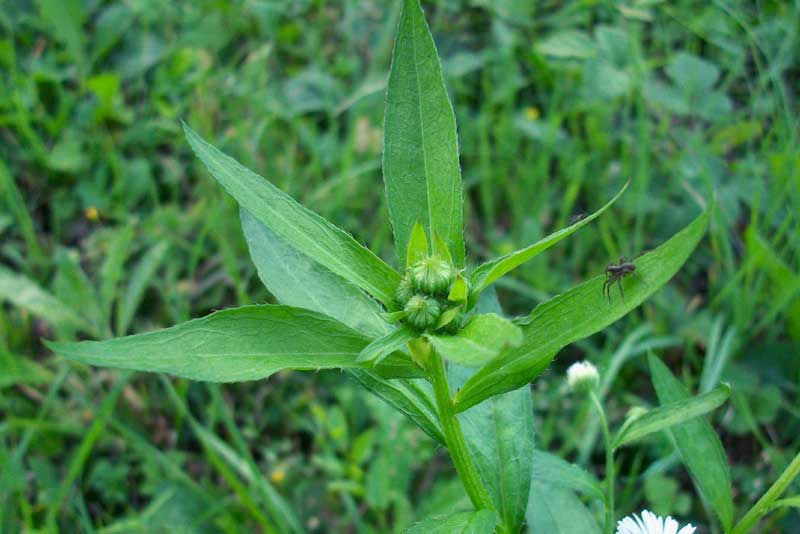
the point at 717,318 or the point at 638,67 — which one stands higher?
the point at 638,67

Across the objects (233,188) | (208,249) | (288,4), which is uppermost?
(288,4)

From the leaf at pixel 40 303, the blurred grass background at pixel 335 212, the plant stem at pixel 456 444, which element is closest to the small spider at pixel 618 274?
the plant stem at pixel 456 444

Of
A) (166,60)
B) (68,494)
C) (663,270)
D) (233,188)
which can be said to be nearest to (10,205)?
(166,60)

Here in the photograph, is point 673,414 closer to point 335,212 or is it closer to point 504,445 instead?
point 504,445

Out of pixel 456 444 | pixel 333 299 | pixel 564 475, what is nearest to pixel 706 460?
pixel 564 475

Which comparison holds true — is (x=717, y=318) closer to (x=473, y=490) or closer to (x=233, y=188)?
(x=473, y=490)

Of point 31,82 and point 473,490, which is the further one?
point 31,82

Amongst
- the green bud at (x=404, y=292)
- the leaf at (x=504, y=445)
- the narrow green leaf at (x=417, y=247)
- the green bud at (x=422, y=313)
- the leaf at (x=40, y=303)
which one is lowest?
the leaf at (x=504, y=445)

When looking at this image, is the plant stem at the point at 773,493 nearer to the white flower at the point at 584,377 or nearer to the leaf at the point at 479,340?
the white flower at the point at 584,377
